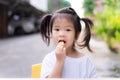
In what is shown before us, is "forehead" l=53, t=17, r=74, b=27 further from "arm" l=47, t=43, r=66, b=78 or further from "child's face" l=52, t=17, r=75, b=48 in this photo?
"arm" l=47, t=43, r=66, b=78

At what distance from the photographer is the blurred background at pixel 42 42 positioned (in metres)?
6.76

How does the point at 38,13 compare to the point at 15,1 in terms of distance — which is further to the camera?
the point at 38,13

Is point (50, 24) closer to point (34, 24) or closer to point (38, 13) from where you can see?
point (34, 24)

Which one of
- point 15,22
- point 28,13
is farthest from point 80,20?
point 28,13

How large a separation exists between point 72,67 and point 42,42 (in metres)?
12.7

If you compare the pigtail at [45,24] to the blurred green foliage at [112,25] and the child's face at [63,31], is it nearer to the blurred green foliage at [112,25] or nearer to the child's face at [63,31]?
the child's face at [63,31]

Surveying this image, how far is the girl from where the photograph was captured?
134 centimetres

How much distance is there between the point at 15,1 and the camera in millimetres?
16328

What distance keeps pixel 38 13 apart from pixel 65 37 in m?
22.3

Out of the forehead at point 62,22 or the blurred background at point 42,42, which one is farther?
the blurred background at point 42,42

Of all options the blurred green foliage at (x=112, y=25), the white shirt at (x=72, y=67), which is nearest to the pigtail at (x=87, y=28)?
the white shirt at (x=72, y=67)

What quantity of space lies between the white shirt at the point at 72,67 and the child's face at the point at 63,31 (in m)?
0.06

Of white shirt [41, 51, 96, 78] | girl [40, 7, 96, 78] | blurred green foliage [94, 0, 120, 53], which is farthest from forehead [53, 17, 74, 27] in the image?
blurred green foliage [94, 0, 120, 53]

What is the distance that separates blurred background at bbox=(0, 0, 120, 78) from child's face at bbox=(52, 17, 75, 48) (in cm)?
22
